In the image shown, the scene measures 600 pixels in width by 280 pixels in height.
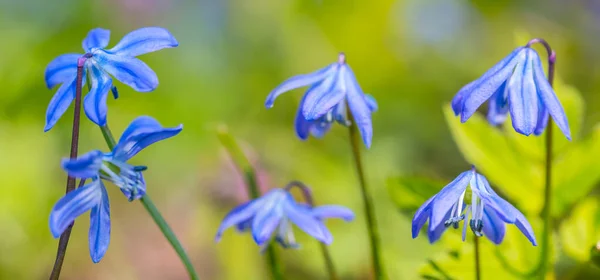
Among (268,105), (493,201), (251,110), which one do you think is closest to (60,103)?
(268,105)

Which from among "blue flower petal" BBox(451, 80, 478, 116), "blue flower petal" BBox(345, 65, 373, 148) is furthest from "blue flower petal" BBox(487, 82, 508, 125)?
"blue flower petal" BBox(345, 65, 373, 148)

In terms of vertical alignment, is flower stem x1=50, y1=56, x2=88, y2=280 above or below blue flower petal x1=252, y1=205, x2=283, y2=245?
above

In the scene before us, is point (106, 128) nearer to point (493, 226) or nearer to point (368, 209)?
point (368, 209)

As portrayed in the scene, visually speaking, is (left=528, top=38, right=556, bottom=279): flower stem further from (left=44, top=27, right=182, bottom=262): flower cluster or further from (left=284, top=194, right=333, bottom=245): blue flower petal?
(left=44, top=27, right=182, bottom=262): flower cluster

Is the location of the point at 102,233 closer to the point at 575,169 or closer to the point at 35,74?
the point at 575,169

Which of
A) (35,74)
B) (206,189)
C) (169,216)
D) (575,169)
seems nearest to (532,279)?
(575,169)

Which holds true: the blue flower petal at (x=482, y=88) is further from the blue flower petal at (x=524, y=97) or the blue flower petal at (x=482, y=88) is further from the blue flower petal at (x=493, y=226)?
the blue flower petal at (x=493, y=226)

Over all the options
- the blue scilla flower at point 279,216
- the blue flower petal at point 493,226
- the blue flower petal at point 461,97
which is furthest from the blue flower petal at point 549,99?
the blue scilla flower at point 279,216
